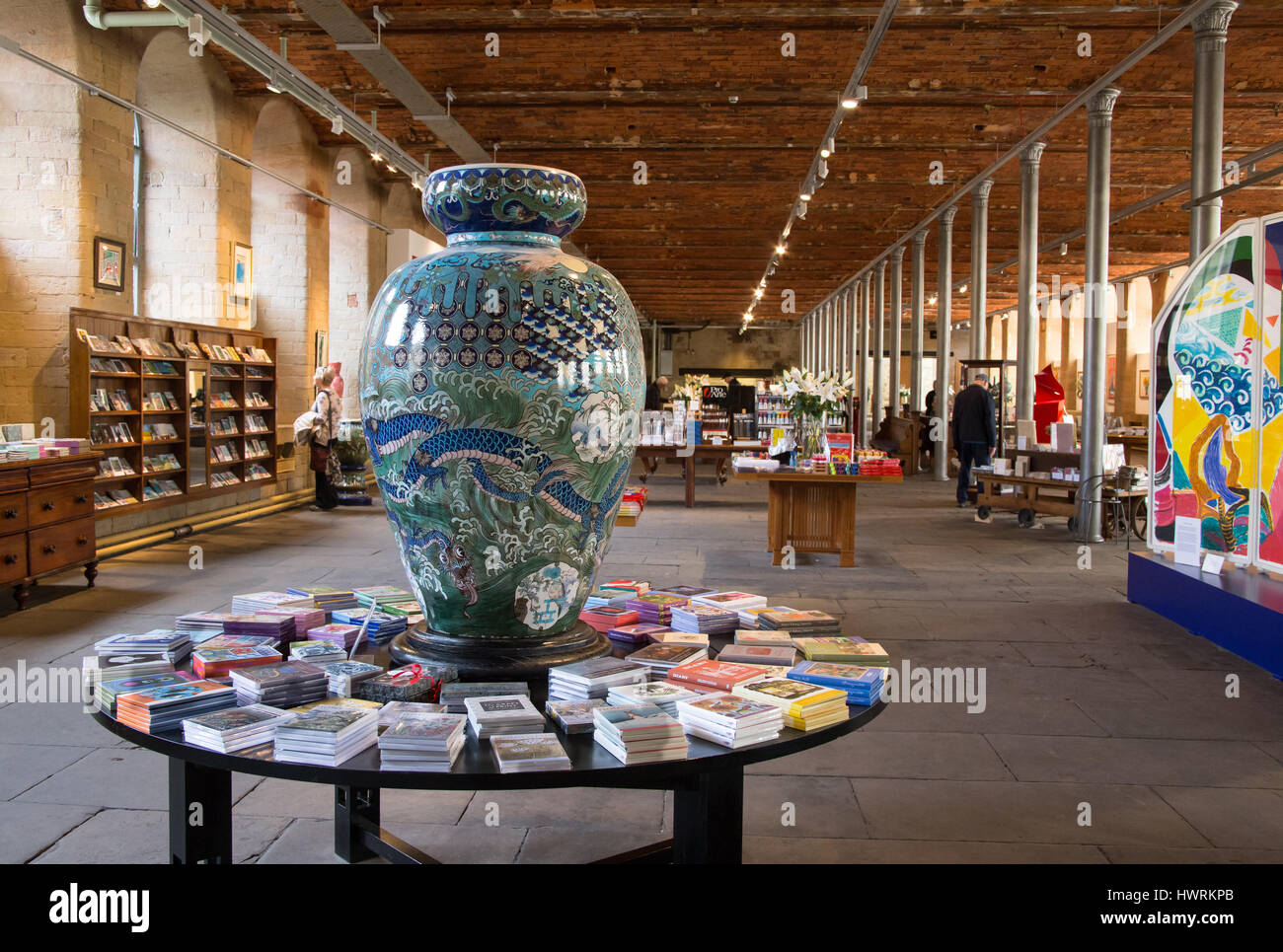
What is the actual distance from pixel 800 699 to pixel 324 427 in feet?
32.9

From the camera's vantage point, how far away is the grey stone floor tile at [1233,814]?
2.94m

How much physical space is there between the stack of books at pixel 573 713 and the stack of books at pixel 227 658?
0.58 metres

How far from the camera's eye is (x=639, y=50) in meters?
9.48

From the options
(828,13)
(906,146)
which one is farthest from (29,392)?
(906,146)

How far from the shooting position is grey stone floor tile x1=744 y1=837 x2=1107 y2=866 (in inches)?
108

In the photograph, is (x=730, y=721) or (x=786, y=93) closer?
(x=730, y=721)

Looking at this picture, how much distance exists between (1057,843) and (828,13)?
289 inches

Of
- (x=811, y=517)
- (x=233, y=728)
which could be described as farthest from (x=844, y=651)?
(x=811, y=517)

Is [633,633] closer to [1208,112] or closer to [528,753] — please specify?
[528,753]

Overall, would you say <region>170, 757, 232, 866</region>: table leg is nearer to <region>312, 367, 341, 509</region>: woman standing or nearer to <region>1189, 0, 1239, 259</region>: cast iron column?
<region>1189, 0, 1239, 259</region>: cast iron column

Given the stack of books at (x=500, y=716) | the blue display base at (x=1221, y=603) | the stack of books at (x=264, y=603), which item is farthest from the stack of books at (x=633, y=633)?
the blue display base at (x=1221, y=603)

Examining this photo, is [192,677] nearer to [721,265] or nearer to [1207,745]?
[1207,745]

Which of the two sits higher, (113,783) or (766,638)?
(766,638)

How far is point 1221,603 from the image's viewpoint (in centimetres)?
523
